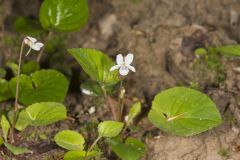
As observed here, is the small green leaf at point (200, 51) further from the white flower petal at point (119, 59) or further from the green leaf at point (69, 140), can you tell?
the green leaf at point (69, 140)

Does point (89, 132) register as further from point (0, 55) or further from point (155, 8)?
point (155, 8)

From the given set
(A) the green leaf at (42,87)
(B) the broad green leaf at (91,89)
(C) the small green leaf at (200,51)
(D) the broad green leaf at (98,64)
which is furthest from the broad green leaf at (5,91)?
(C) the small green leaf at (200,51)

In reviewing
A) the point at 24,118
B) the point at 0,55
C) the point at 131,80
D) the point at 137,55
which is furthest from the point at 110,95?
the point at 0,55

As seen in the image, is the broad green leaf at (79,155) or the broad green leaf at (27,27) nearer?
the broad green leaf at (79,155)

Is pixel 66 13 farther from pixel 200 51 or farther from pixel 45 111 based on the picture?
pixel 200 51

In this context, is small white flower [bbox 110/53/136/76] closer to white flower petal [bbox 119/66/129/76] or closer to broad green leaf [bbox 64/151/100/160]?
white flower petal [bbox 119/66/129/76]

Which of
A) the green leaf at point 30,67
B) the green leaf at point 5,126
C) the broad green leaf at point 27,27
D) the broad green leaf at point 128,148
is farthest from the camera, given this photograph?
the broad green leaf at point 27,27

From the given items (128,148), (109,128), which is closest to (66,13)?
(109,128)
